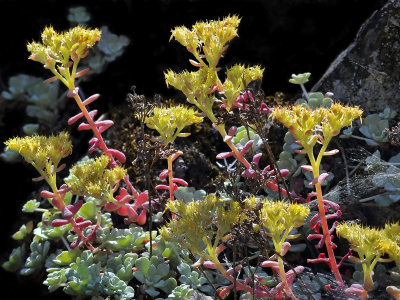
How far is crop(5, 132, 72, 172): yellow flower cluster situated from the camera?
1.82 metres

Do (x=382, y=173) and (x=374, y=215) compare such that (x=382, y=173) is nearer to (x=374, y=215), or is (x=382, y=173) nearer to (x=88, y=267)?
(x=374, y=215)

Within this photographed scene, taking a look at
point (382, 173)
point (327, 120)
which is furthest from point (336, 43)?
point (327, 120)

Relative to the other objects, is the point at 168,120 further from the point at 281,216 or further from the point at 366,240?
the point at 366,240

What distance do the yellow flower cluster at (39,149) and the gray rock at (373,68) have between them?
1.25 meters

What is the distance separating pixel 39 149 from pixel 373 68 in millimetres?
1474

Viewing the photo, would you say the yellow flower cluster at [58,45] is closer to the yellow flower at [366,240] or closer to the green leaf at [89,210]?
the green leaf at [89,210]

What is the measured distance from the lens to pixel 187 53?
10.6 ft

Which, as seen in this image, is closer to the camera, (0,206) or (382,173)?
(382,173)

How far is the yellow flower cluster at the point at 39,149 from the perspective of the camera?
5.96 feet

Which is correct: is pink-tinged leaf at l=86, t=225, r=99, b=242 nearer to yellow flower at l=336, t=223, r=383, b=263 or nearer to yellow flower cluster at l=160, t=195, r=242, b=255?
yellow flower cluster at l=160, t=195, r=242, b=255

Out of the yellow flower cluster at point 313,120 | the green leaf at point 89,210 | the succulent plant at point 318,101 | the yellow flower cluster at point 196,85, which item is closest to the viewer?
the yellow flower cluster at point 313,120

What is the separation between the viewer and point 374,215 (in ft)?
7.19

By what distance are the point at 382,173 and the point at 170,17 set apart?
1644mm

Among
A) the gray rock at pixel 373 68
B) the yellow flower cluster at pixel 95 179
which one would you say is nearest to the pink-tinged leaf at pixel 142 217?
the yellow flower cluster at pixel 95 179
